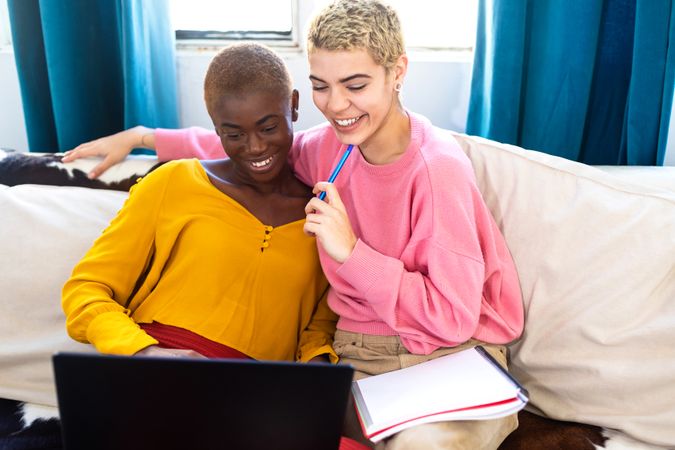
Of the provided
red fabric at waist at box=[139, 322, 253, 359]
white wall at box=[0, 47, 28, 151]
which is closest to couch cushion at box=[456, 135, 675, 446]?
red fabric at waist at box=[139, 322, 253, 359]

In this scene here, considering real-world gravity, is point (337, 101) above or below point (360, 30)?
below

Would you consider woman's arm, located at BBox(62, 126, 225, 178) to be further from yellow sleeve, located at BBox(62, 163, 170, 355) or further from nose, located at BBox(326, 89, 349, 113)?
nose, located at BBox(326, 89, 349, 113)

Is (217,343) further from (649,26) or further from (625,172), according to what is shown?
(649,26)

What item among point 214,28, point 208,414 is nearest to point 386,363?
point 208,414

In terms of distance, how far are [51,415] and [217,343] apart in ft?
1.35

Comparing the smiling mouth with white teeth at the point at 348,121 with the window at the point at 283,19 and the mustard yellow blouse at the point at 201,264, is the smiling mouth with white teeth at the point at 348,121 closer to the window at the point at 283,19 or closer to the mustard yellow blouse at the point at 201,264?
the mustard yellow blouse at the point at 201,264

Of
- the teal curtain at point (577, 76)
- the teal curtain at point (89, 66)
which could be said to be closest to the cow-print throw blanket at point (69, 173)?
the teal curtain at point (89, 66)

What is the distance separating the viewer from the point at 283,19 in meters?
1.96

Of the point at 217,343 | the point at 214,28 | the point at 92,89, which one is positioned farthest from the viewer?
the point at 214,28

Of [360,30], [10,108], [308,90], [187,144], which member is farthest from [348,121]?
[10,108]

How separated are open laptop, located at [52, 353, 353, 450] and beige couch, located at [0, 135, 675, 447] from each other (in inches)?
24.6

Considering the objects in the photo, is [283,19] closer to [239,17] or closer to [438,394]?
[239,17]

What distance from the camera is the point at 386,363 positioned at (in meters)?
1.19

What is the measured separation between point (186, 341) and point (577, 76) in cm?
123
